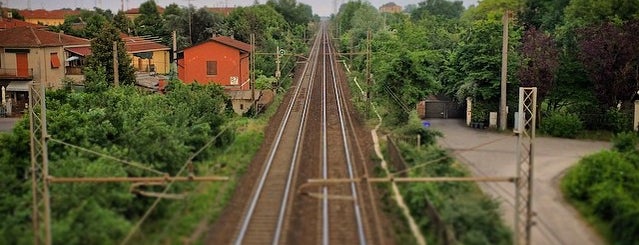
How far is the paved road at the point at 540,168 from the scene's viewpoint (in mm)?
17256

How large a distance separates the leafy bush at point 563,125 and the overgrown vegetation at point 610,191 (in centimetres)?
645

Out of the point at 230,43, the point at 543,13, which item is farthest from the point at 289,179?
the point at 543,13

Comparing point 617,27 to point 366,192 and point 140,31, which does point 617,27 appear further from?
point 140,31

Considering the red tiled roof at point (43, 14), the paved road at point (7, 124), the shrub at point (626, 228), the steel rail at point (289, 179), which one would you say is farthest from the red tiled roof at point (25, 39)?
the red tiled roof at point (43, 14)

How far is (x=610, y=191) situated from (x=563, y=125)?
1146cm

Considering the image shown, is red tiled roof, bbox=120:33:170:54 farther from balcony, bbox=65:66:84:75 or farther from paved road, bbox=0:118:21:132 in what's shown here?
paved road, bbox=0:118:21:132

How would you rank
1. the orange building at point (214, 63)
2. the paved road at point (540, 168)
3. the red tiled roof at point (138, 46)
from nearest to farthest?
the paved road at point (540, 168), the orange building at point (214, 63), the red tiled roof at point (138, 46)

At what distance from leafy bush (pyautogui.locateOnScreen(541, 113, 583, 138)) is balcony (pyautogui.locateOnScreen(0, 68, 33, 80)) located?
28.5 metres

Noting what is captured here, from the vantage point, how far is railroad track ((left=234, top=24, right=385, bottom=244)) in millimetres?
15773

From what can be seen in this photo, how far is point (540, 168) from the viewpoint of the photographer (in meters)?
23.6

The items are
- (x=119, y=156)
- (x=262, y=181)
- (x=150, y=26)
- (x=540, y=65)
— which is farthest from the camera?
(x=150, y=26)

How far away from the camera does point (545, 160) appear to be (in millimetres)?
24969

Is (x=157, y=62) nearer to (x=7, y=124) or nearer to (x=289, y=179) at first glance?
(x=7, y=124)

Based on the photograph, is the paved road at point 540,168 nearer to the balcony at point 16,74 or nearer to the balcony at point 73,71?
the balcony at point 16,74
